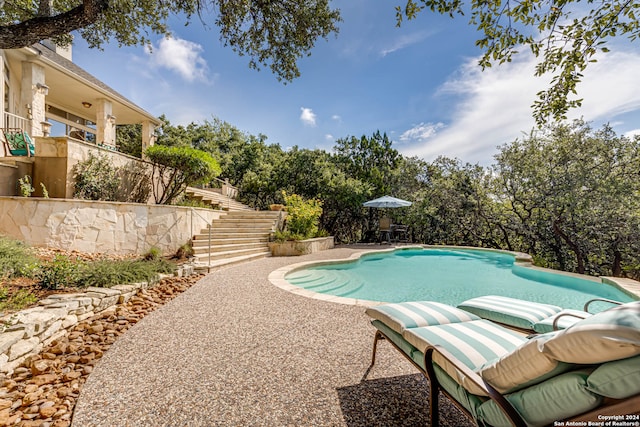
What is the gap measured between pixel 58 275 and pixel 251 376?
3.61 metres

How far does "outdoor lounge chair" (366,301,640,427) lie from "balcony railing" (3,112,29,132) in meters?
12.8

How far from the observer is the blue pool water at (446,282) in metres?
5.83

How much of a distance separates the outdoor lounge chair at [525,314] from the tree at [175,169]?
8508 mm

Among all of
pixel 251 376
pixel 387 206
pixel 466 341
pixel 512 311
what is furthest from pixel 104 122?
pixel 512 311

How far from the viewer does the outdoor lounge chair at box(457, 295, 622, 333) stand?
2.47m

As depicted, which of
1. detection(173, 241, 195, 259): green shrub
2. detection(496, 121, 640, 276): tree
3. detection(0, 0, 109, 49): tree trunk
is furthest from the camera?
detection(496, 121, 640, 276): tree

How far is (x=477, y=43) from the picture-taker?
2.93 metres

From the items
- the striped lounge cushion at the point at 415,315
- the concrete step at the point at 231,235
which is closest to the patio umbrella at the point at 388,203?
the concrete step at the point at 231,235

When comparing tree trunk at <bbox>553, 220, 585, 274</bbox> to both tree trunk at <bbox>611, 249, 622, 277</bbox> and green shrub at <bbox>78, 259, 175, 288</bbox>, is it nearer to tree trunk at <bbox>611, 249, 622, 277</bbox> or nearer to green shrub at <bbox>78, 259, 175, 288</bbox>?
tree trunk at <bbox>611, 249, 622, 277</bbox>

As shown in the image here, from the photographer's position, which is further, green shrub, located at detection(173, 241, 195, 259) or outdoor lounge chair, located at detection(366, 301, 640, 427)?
green shrub, located at detection(173, 241, 195, 259)

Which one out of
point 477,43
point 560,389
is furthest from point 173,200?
point 560,389

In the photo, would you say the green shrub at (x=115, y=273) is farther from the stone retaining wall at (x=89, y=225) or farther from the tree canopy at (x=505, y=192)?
the tree canopy at (x=505, y=192)

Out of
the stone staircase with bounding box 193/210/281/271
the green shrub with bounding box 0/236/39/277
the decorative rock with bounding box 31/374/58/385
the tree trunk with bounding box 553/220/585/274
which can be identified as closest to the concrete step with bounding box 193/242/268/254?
the stone staircase with bounding box 193/210/281/271

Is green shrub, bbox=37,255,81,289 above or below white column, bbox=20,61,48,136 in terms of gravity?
below
